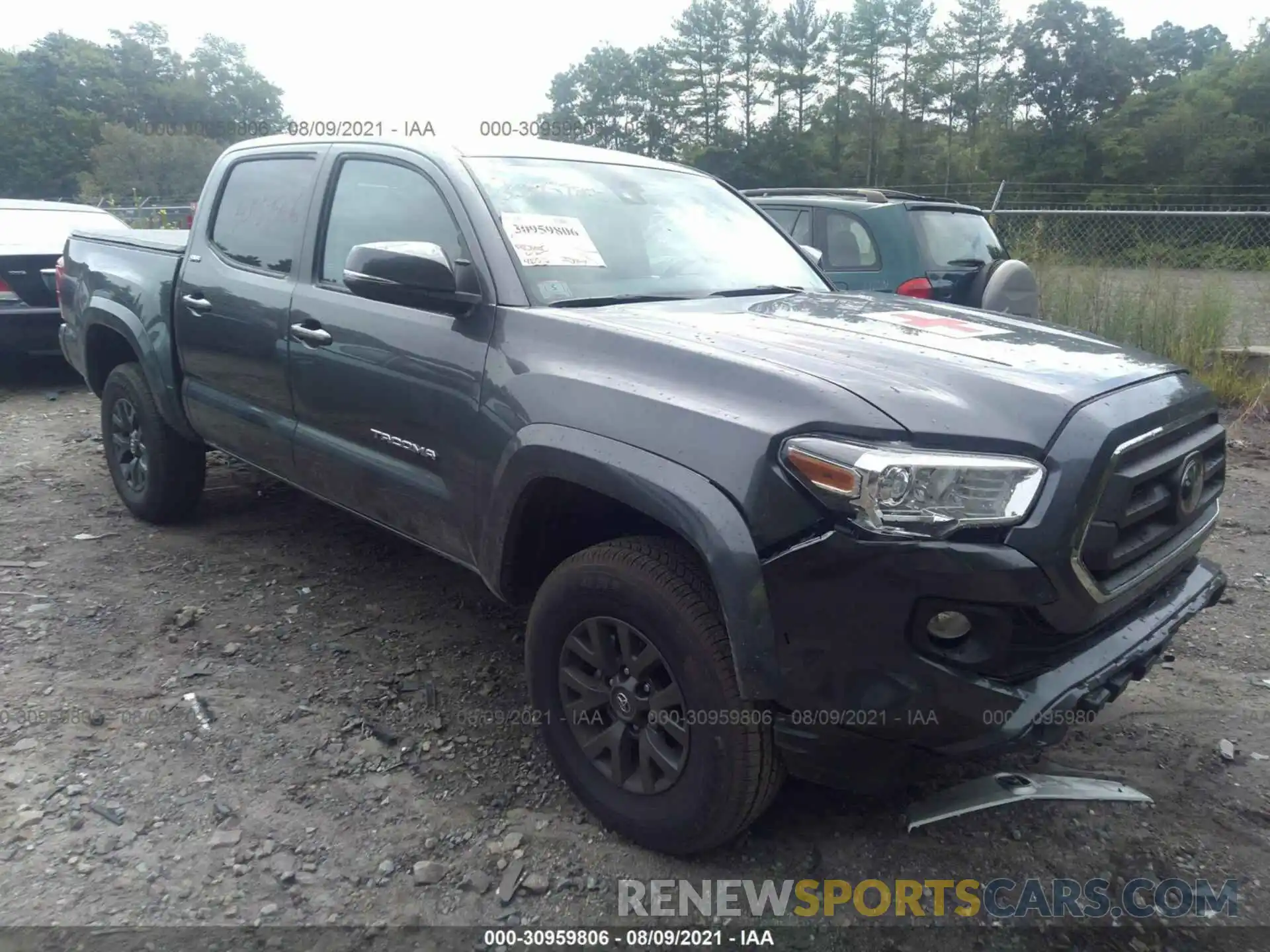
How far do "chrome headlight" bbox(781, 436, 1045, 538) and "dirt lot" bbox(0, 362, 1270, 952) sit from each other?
103 cm

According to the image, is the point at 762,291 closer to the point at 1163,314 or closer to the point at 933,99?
the point at 1163,314

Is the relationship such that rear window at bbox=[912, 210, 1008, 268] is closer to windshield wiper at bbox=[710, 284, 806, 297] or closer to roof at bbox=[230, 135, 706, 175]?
roof at bbox=[230, 135, 706, 175]

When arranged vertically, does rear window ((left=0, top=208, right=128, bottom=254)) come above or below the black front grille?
above

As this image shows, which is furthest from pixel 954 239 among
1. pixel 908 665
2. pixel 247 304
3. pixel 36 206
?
pixel 36 206

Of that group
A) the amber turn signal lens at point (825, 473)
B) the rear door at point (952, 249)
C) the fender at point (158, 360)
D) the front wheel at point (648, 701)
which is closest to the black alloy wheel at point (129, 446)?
the fender at point (158, 360)

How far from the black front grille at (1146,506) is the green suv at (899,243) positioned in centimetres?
397

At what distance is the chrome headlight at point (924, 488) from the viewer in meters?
1.95

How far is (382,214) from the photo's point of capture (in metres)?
3.35

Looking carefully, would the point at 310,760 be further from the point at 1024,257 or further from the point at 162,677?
the point at 1024,257

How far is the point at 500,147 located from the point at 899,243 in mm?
4065

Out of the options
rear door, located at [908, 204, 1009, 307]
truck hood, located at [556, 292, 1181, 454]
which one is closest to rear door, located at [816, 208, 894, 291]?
rear door, located at [908, 204, 1009, 307]

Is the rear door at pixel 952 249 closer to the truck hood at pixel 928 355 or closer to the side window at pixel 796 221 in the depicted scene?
the side window at pixel 796 221

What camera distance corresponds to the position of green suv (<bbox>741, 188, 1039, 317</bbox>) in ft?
21.8

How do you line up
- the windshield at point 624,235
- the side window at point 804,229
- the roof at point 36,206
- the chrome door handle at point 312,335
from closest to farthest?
the windshield at point 624,235
the chrome door handle at point 312,335
the side window at point 804,229
the roof at point 36,206
